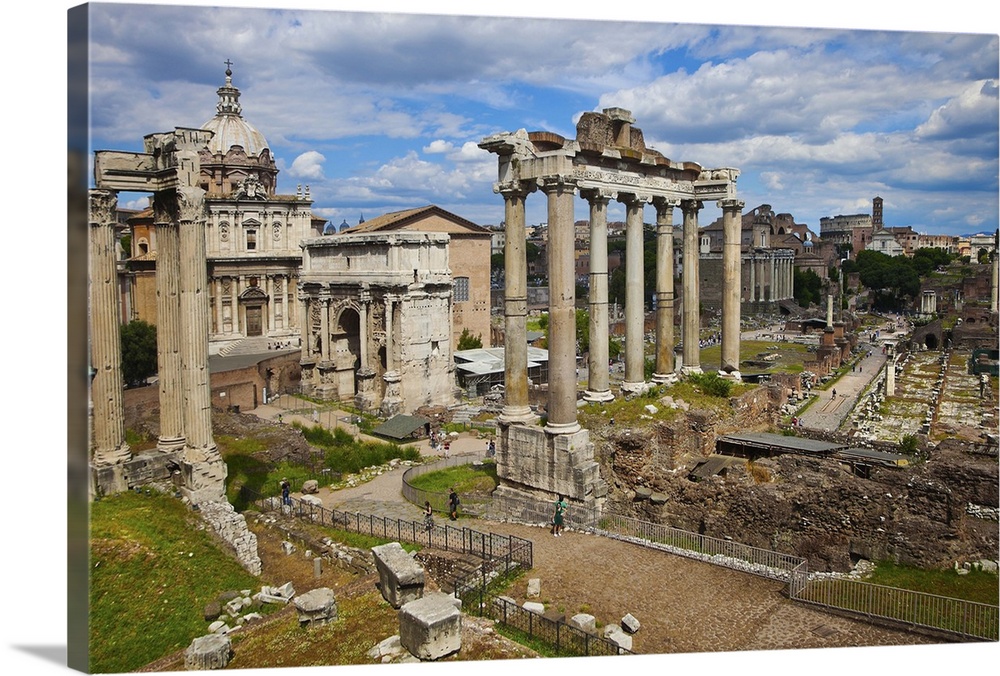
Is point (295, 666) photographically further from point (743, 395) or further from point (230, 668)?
point (743, 395)

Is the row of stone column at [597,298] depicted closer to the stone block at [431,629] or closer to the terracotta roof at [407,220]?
the stone block at [431,629]

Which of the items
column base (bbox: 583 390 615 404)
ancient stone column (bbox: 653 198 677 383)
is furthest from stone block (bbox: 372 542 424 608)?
ancient stone column (bbox: 653 198 677 383)

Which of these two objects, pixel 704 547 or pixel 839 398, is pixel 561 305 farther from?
pixel 839 398

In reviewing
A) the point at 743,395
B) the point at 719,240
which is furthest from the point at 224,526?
the point at 719,240

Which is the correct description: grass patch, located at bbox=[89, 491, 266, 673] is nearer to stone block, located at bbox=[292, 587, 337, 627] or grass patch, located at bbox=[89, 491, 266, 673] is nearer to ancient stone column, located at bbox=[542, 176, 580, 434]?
stone block, located at bbox=[292, 587, 337, 627]

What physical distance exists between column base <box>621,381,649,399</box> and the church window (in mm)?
41428

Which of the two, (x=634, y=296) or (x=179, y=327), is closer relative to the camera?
(x=179, y=327)

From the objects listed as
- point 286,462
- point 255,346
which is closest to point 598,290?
point 286,462

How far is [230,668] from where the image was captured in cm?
1066

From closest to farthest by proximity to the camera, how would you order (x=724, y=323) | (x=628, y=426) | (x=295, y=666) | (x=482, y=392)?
(x=295, y=666), (x=628, y=426), (x=724, y=323), (x=482, y=392)

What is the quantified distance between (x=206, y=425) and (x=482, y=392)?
30.9 metres

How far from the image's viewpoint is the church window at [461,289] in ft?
204

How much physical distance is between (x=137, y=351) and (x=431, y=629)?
32332 millimetres

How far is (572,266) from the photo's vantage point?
17000 millimetres
